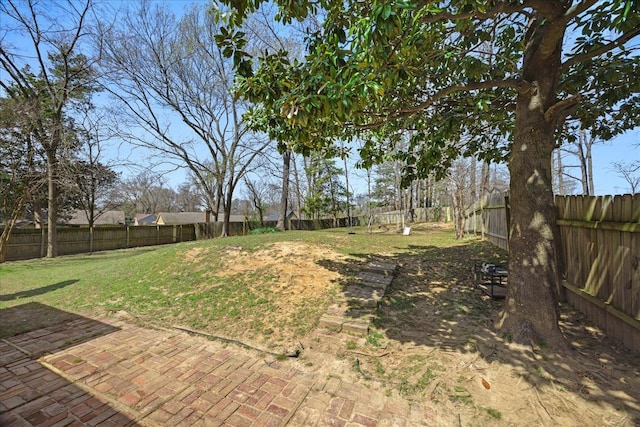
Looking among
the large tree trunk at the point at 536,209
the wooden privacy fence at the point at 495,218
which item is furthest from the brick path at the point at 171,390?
the wooden privacy fence at the point at 495,218

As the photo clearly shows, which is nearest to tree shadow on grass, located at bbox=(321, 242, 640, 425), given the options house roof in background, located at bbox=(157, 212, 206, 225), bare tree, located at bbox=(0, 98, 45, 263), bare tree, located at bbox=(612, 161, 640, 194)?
bare tree, located at bbox=(0, 98, 45, 263)

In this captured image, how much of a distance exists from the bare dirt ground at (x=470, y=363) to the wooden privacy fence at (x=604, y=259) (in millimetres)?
212

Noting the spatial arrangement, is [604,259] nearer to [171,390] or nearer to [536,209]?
[536,209]

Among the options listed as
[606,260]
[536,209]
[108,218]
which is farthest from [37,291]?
[108,218]

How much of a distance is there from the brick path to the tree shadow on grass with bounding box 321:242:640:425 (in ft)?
2.35

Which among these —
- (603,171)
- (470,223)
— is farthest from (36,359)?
(603,171)

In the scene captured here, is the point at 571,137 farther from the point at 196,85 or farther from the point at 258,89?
the point at 196,85

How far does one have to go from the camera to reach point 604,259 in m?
3.08

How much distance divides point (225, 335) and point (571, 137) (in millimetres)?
7798

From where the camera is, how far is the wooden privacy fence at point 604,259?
265 cm

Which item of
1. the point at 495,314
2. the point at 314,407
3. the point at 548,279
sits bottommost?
A: the point at 314,407

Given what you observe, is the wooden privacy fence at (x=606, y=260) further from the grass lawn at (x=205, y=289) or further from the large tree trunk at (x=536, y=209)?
the grass lawn at (x=205, y=289)

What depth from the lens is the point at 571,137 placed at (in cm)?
591

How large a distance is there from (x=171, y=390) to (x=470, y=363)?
3003mm
